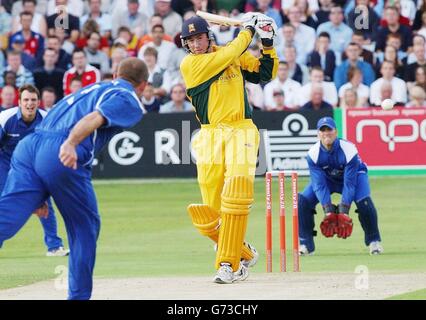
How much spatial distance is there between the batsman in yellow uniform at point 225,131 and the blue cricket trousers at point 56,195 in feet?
8.57

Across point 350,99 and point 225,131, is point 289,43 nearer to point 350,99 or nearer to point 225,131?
point 350,99

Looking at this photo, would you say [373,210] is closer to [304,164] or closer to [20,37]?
[304,164]

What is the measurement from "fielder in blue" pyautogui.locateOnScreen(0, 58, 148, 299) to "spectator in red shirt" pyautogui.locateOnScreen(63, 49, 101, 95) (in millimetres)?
13707

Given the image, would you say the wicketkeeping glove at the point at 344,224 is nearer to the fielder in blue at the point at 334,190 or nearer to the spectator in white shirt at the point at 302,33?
the fielder in blue at the point at 334,190

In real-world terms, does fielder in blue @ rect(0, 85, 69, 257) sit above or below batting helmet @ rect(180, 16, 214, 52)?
below

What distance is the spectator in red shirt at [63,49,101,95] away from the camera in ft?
75.8

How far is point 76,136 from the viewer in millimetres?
9000

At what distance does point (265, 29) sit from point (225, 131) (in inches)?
43.4

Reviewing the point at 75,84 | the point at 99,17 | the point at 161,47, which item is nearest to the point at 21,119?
the point at 75,84

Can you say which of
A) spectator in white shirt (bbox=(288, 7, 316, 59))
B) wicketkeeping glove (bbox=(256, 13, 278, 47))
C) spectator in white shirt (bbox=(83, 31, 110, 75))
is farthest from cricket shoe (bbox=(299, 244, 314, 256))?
spectator in white shirt (bbox=(83, 31, 110, 75))

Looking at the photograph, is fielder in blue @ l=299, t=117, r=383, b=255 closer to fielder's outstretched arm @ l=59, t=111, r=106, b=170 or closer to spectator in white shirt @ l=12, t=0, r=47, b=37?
fielder's outstretched arm @ l=59, t=111, r=106, b=170

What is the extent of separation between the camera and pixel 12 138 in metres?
14.8
